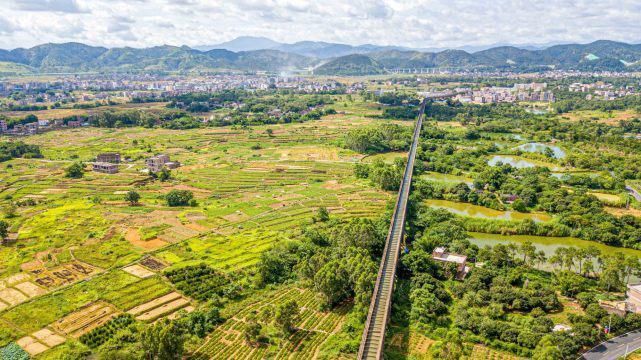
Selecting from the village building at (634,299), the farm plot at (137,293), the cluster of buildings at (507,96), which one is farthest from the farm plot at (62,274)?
the cluster of buildings at (507,96)

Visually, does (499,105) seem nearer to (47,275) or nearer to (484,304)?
(484,304)

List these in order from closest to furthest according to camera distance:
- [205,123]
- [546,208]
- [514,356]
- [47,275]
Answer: [514,356] < [47,275] < [546,208] < [205,123]

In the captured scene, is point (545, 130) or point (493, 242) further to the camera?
point (545, 130)

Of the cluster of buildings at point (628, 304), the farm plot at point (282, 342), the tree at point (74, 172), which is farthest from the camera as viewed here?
the tree at point (74, 172)

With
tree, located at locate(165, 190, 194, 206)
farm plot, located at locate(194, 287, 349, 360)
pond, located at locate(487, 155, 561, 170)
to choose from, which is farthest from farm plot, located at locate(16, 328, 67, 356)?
pond, located at locate(487, 155, 561, 170)

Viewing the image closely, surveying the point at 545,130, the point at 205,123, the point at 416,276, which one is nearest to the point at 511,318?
the point at 416,276

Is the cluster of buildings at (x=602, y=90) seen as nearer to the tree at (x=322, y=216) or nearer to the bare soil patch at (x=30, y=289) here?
the tree at (x=322, y=216)
